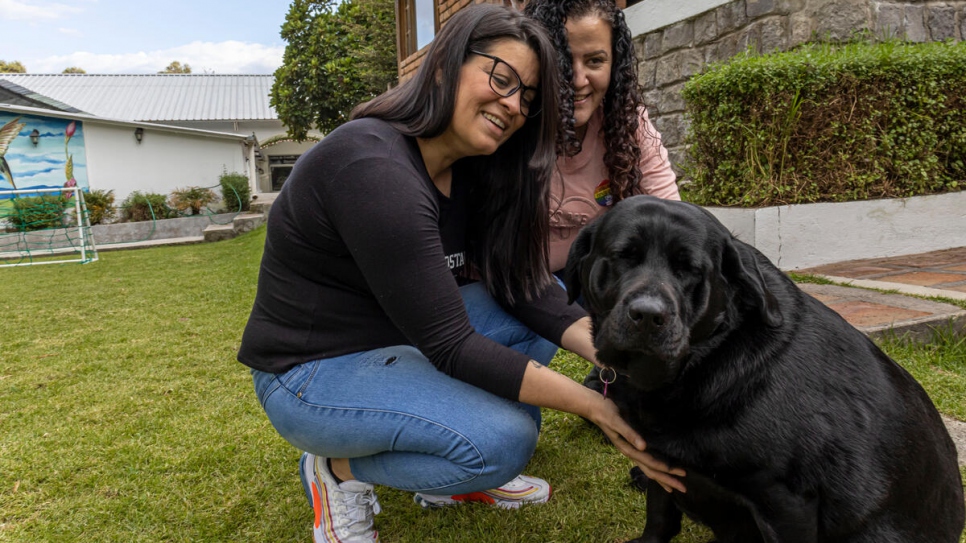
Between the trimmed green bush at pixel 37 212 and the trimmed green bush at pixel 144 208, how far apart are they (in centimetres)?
163

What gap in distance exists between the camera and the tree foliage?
59.2ft

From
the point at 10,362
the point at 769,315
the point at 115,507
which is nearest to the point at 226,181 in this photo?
the point at 10,362

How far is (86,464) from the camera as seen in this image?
8.84 ft

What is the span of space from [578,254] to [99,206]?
60.6 ft

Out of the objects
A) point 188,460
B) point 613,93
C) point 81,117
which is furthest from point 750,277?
point 81,117

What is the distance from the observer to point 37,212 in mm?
15797

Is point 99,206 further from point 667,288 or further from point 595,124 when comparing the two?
point 667,288

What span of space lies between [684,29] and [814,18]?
1.44 meters

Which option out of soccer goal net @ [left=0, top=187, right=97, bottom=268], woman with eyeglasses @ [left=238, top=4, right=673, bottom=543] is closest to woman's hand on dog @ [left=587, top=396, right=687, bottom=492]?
woman with eyeglasses @ [left=238, top=4, right=673, bottom=543]

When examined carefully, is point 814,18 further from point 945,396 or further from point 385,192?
point 385,192

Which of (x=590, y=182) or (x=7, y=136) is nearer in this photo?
(x=590, y=182)

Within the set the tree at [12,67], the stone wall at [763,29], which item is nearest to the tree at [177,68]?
the tree at [12,67]

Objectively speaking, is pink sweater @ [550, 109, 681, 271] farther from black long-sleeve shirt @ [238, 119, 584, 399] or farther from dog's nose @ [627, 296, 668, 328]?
dog's nose @ [627, 296, 668, 328]

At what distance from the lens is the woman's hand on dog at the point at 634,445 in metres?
1.68
